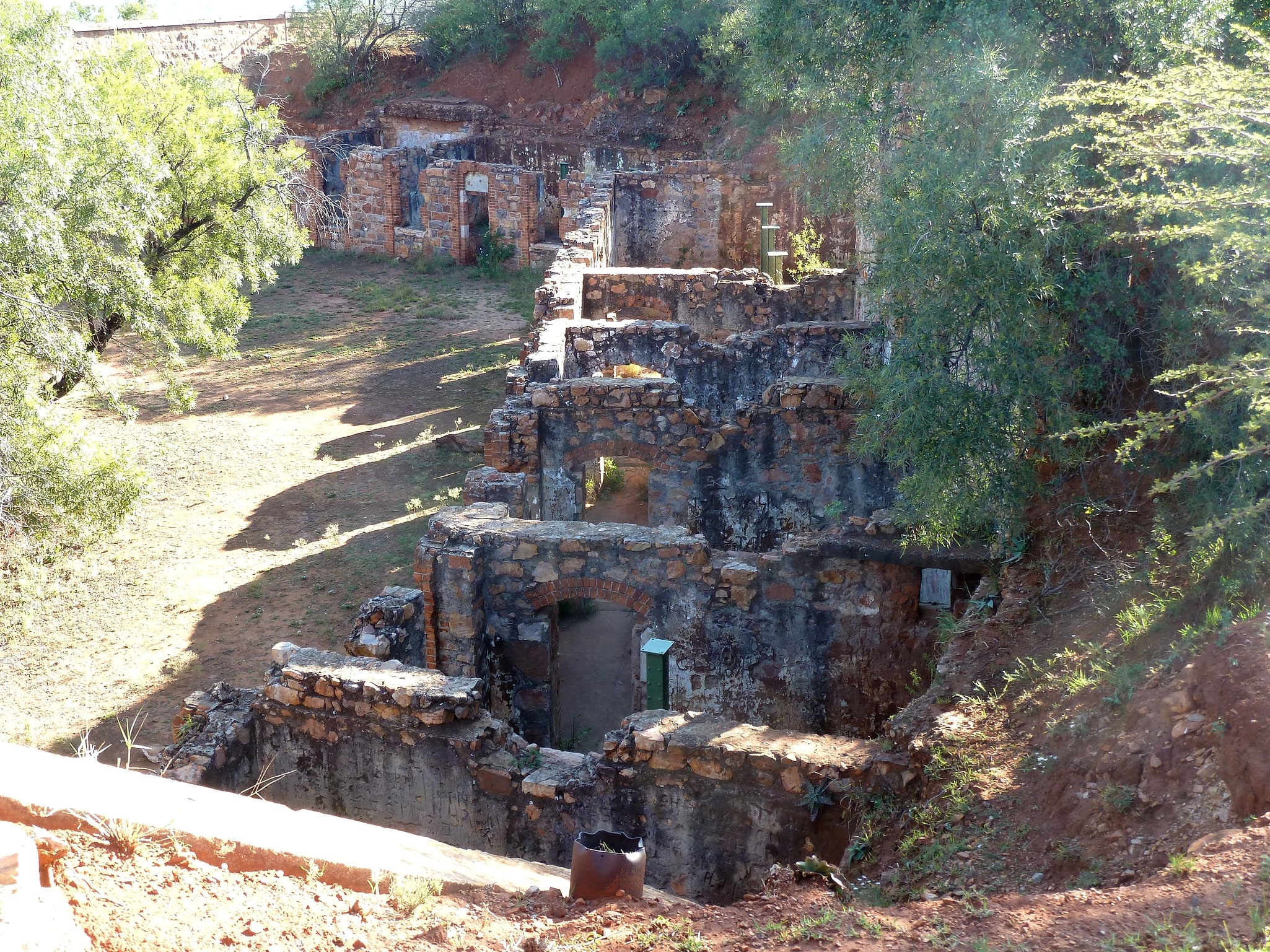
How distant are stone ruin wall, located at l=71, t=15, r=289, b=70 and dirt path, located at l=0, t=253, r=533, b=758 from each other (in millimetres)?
16794

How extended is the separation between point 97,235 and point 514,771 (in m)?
9.07

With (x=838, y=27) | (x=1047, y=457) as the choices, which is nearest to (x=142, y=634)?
(x=1047, y=457)

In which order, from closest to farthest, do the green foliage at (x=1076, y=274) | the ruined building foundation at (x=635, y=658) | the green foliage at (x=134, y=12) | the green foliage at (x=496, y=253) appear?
1. the ruined building foundation at (x=635, y=658)
2. the green foliage at (x=1076, y=274)
3. the green foliage at (x=496, y=253)
4. the green foliage at (x=134, y=12)

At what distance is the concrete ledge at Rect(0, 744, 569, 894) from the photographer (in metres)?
4.81

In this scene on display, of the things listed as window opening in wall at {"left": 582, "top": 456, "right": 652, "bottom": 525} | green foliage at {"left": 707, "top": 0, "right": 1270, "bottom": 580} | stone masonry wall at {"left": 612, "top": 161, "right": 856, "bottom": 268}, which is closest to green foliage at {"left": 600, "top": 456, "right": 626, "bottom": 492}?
window opening in wall at {"left": 582, "top": 456, "right": 652, "bottom": 525}

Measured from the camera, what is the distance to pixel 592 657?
472 inches

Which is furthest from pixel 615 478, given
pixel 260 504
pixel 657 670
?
pixel 657 670

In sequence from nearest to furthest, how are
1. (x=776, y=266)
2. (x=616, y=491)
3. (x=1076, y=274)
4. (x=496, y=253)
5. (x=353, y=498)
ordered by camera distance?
(x=1076, y=274)
(x=353, y=498)
(x=616, y=491)
(x=776, y=266)
(x=496, y=253)

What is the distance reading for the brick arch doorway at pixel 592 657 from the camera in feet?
30.7

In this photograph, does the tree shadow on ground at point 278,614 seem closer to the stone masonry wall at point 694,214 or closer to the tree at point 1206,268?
the tree at point 1206,268

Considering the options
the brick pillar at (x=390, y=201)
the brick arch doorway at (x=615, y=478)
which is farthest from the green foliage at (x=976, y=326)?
the brick pillar at (x=390, y=201)

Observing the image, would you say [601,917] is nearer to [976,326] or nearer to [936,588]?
[936,588]

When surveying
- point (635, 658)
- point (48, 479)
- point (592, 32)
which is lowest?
point (635, 658)

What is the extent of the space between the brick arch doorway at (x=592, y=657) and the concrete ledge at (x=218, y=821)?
356cm
